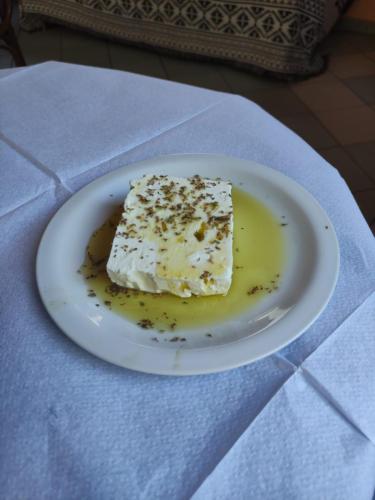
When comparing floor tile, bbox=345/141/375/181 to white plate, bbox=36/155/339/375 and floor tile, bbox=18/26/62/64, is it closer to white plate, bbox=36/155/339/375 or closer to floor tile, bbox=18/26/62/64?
white plate, bbox=36/155/339/375

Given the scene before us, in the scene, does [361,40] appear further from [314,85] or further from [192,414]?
[192,414]

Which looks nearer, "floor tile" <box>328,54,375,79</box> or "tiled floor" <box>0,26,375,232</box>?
"tiled floor" <box>0,26,375,232</box>

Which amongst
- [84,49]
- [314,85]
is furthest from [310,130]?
[84,49]

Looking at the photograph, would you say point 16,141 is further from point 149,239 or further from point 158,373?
point 158,373

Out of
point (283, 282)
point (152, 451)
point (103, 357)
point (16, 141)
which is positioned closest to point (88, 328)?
point (103, 357)

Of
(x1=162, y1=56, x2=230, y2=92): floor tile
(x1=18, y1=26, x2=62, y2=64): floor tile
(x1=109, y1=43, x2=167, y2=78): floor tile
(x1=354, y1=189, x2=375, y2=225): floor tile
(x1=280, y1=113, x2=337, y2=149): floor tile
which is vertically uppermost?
(x1=280, y1=113, x2=337, y2=149): floor tile

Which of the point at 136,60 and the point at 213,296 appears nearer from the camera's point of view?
the point at 213,296

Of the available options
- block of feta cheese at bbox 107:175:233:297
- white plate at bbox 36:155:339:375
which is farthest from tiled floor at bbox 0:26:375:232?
block of feta cheese at bbox 107:175:233:297

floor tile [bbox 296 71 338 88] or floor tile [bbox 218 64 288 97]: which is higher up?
floor tile [bbox 296 71 338 88]
